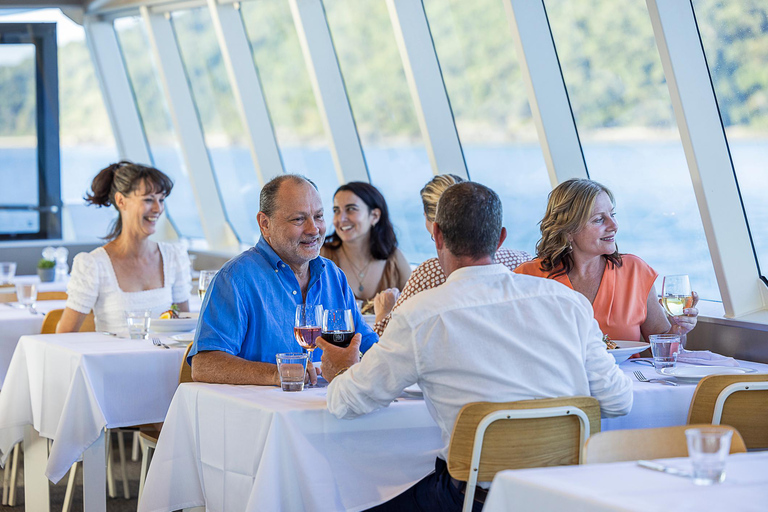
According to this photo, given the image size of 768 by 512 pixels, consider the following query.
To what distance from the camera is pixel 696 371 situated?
9.02 ft

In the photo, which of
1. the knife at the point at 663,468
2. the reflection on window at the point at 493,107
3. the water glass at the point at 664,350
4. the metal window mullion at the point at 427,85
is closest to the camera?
the knife at the point at 663,468

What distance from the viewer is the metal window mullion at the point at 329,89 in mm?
6375

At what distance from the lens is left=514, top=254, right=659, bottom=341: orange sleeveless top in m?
3.38

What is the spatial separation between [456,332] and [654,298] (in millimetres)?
1709

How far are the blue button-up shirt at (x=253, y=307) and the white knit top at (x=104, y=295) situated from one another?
1343 mm

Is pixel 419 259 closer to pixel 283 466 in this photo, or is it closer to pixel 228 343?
pixel 228 343

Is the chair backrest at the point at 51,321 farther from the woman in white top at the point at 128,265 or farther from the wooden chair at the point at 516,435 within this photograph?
the wooden chair at the point at 516,435

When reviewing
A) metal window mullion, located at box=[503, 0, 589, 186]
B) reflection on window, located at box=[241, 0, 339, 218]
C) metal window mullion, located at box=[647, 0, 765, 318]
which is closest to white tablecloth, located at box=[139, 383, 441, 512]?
metal window mullion, located at box=[647, 0, 765, 318]

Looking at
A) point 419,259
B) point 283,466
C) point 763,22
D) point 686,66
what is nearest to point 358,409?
point 283,466

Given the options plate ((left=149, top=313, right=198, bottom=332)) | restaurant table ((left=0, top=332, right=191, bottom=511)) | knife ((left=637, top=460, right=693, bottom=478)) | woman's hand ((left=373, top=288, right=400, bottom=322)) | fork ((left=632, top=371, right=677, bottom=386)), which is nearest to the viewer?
knife ((left=637, top=460, right=693, bottom=478))

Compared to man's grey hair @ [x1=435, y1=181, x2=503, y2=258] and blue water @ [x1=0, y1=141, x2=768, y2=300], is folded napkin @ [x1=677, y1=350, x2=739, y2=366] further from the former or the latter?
man's grey hair @ [x1=435, y1=181, x2=503, y2=258]

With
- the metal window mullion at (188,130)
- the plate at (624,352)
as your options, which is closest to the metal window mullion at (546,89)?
the plate at (624,352)

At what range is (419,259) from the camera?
6461 millimetres

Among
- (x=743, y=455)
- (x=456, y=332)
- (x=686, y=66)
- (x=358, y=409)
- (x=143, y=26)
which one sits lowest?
(x=743, y=455)
